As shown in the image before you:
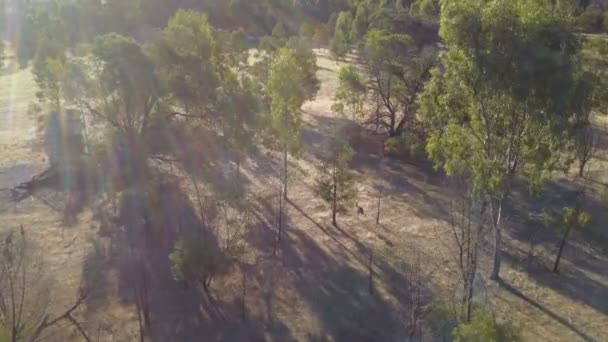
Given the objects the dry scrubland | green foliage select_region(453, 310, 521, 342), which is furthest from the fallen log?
green foliage select_region(453, 310, 521, 342)

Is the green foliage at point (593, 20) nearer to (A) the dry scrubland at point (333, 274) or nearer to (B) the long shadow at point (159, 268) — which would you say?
(A) the dry scrubland at point (333, 274)

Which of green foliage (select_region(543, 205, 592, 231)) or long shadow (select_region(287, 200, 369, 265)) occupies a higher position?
green foliage (select_region(543, 205, 592, 231))

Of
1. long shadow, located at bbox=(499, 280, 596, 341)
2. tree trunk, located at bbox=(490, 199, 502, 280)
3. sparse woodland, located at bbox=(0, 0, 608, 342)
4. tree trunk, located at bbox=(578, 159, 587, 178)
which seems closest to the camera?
sparse woodland, located at bbox=(0, 0, 608, 342)

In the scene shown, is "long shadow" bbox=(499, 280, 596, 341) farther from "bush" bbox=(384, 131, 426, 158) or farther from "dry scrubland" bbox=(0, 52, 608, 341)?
"bush" bbox=(384, 131, 426, 158)

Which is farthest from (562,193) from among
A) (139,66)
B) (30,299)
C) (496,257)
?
(30,299)

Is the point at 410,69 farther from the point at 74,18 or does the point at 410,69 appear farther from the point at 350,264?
the point at 74,18

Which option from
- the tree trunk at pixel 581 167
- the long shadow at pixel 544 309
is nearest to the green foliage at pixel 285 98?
the long shadow at pixel 544 309
